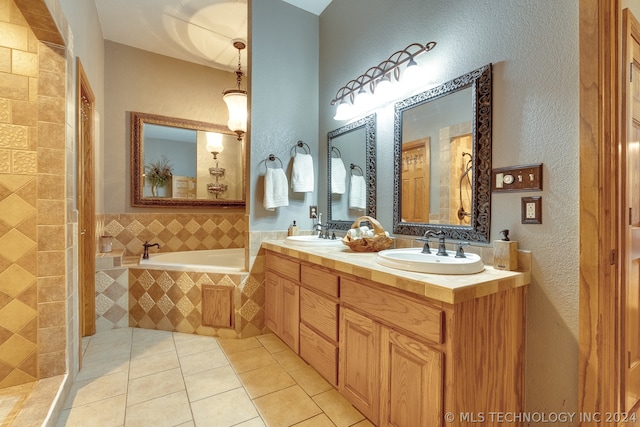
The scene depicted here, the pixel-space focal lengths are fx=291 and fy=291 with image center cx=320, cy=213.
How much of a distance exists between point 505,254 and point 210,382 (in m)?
1.78

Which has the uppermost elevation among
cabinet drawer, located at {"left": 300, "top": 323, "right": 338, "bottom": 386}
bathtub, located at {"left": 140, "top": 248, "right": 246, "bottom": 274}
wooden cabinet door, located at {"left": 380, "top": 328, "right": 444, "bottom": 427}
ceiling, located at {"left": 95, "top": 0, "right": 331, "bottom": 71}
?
ceiling, located at {"left": 95, "top": 0, "right": 331, "bottom": 71}

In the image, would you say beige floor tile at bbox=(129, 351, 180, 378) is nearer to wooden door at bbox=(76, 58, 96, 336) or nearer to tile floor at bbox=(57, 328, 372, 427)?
tile floor at bbox=(57, 328, 372, 427)

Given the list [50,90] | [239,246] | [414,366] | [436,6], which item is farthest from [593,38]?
[239,246]

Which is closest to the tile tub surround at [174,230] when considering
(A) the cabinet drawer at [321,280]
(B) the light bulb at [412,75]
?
(A) the cabinet drawer at [321,280]

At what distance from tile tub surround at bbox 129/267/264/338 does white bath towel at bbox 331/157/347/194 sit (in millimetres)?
1026

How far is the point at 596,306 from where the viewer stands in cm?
110

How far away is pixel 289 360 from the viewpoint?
205cm

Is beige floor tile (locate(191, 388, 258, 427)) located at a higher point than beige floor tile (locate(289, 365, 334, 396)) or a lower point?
higher

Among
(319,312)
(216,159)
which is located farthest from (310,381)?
(216,159)

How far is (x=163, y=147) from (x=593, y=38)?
11.7ft

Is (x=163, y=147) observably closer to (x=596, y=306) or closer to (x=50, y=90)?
(x=50, y=90)

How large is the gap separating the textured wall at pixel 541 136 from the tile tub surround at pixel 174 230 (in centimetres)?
243

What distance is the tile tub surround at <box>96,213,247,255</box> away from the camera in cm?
303

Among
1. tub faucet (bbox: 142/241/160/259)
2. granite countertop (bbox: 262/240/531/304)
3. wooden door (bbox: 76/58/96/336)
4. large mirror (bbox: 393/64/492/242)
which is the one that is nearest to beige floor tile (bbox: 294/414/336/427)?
granite countertop (bbox: 262/240/531/304)
